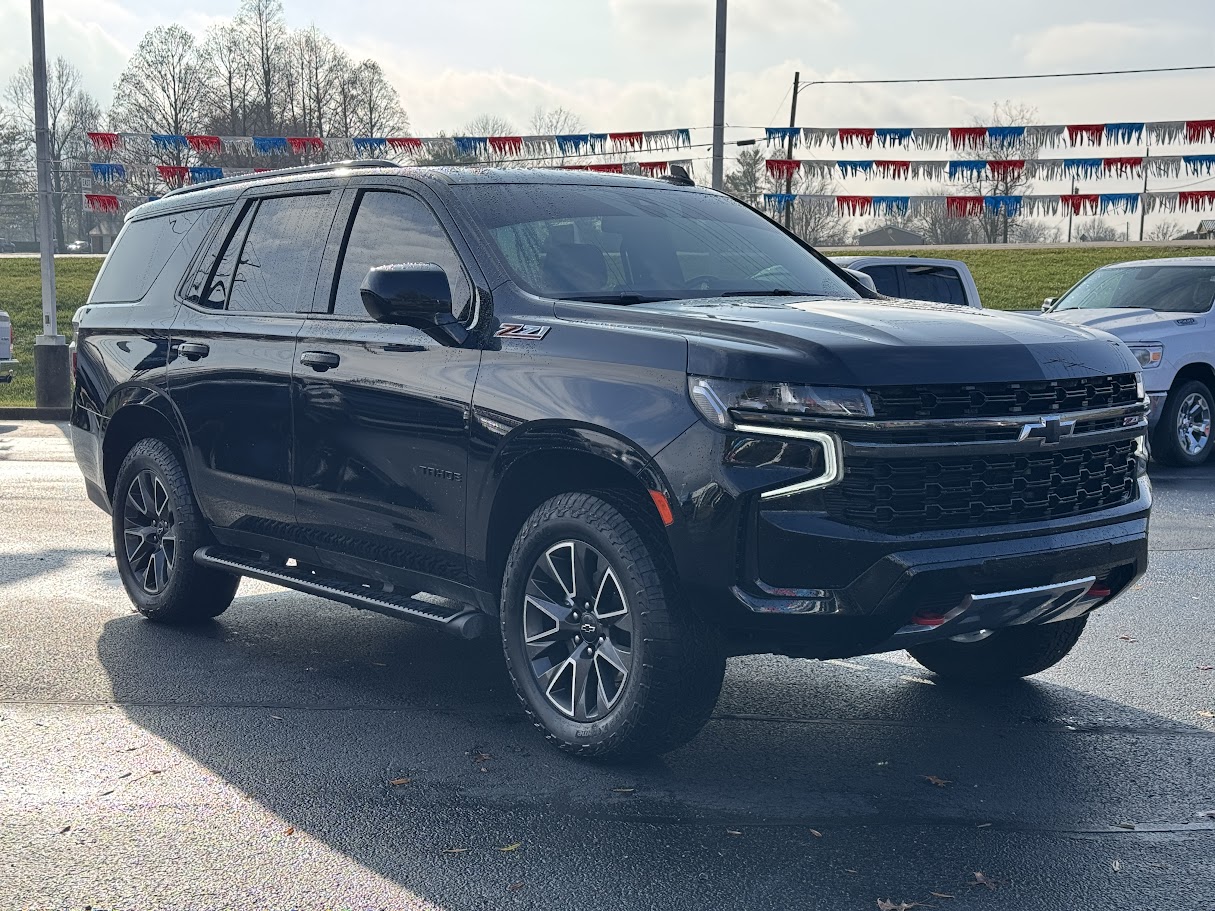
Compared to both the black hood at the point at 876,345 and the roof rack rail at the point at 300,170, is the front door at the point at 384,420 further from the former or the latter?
the black hood at the point at 876,345

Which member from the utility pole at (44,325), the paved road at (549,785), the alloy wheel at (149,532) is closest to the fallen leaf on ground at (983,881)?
the paved road at (549,785)

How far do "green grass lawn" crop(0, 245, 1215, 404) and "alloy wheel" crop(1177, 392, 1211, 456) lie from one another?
20321mm

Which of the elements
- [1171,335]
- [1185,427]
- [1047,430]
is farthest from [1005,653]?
[1185,427]

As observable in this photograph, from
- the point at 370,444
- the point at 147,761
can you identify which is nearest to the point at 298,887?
the point at 147,761

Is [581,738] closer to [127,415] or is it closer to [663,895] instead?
[663,895]

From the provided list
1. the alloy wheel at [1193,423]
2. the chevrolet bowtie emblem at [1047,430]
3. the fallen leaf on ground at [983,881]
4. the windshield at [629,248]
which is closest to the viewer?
the fallen leaf on ground at [983,881]

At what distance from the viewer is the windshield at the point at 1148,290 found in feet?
45.4

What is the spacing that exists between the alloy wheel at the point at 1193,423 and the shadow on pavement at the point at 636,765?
8.60 m

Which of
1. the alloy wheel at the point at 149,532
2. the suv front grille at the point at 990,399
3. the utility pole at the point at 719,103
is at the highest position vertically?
the utility pole at the point at 719,103

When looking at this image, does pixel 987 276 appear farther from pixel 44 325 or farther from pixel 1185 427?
pixel 44 325

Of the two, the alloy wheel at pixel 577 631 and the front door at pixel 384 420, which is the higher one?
the front door at pixel 384 420

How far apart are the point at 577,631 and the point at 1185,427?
10.5 meters

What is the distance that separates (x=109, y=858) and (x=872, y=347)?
8.55 ft

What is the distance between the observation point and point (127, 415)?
22.9ft
